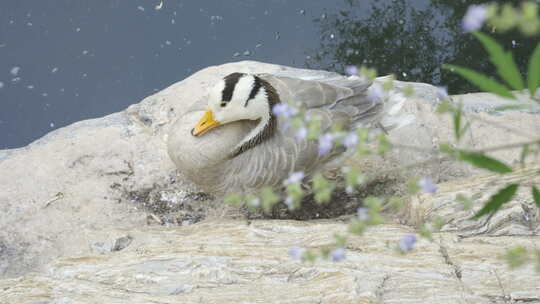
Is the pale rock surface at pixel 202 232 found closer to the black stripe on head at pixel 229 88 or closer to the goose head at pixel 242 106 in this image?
the goose head at pixel 242 106

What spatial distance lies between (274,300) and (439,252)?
2.43 feet

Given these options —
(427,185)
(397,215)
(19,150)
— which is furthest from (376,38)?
(427,185)

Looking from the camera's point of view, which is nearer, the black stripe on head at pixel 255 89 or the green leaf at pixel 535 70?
the green leaf at pixel 535 70

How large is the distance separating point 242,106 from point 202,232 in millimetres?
710

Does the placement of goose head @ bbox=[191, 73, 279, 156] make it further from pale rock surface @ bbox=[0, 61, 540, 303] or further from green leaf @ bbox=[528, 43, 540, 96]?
green leaf @ bbox=[528, 43, 540, 96]

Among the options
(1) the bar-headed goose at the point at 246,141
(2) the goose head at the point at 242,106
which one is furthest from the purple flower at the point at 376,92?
(2) the goose head at the point at 242,106

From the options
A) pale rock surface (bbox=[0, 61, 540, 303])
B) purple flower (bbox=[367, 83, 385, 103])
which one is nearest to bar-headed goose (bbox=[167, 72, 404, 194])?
pale rock surface (bbox=[0, 61, 540, 303])

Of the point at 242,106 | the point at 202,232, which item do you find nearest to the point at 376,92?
the point at 202,232

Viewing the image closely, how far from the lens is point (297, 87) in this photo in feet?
12.9

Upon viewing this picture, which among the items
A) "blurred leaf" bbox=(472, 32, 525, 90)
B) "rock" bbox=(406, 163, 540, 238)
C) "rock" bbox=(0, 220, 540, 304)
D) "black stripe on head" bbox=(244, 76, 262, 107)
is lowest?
"rock" bbox=(0, 220, 540, 304)

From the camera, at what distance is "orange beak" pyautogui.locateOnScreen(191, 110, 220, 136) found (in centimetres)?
360

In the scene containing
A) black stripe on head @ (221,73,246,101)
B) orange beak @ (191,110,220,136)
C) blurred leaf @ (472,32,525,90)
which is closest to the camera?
blurred leaf @ (472,32,525,90)

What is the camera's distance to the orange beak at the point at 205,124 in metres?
3.60

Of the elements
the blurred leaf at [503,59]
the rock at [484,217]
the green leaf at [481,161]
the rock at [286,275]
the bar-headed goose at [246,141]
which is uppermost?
the blurred leaf at [503,59]
